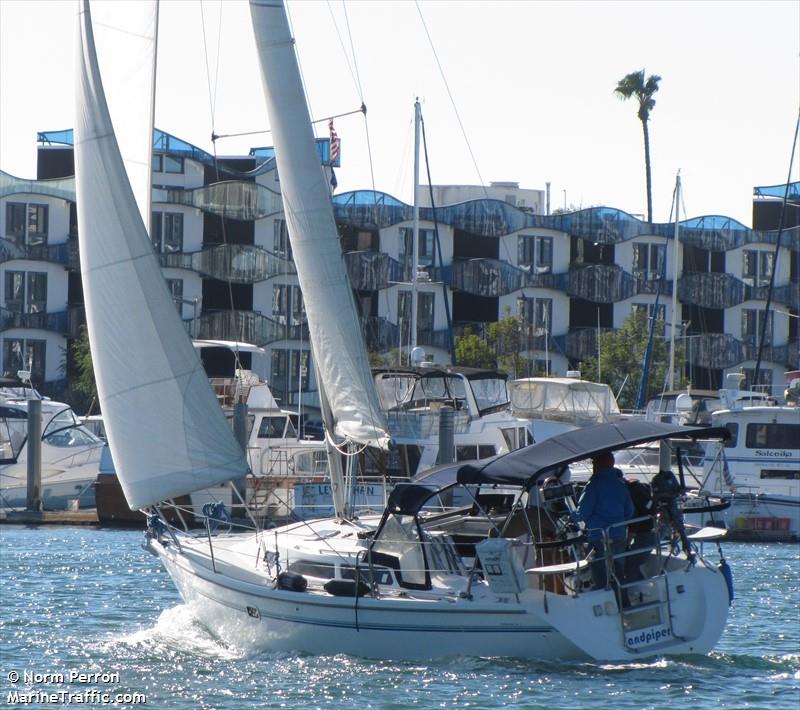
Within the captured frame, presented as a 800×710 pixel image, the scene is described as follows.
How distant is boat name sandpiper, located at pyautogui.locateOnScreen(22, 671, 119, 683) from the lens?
637 inches

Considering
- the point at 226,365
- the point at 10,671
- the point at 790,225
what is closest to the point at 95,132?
the point at 10,671

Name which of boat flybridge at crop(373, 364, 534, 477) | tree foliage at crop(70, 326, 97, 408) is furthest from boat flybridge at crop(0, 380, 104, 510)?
boat flybridge at crop(373, 364, 534, 477)

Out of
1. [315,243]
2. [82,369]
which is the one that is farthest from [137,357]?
[82,369]

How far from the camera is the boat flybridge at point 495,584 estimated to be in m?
15.6

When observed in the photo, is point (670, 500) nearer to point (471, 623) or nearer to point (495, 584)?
point (495, 584)

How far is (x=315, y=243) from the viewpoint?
19.1m

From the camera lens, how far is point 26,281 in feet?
180

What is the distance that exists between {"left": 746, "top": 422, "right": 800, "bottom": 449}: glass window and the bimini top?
21.2m

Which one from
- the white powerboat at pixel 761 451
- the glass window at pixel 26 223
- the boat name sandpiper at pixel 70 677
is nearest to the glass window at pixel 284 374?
the glass window at pixel 26 223

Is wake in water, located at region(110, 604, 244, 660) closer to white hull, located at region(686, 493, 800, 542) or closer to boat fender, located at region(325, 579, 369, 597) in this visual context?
boat fender, located at region(325, 579, 369, 597)

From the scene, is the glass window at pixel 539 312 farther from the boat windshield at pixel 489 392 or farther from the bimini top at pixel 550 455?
the bimini top at pixel 550 455

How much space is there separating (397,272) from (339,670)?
135 feet

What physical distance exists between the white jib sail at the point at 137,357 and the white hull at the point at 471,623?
151cm

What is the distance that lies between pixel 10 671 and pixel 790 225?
181ft
